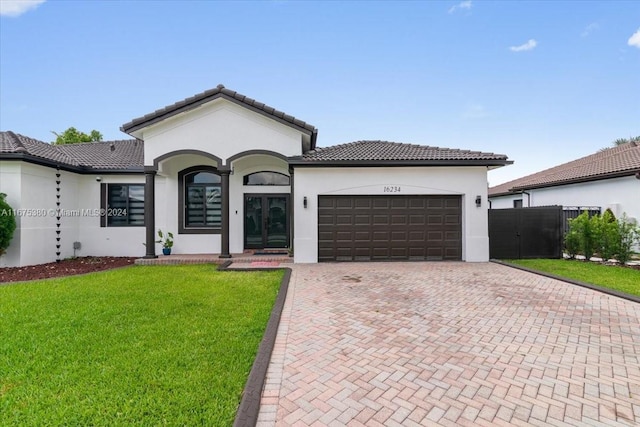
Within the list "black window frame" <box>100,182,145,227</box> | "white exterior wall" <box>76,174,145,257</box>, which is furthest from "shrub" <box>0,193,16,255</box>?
"black window frame" <box>100,182,145,227</box>

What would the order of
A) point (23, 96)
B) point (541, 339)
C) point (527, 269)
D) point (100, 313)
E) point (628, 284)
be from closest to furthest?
point (541, 339) < point (100, 313) < point (628, 284) < point (527, 269) < point (23, 96)

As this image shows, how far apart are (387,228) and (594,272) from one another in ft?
21.0

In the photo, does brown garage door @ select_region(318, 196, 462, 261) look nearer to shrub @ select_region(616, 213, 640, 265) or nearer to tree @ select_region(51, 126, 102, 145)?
shrub @ select_region(616, 213, 640, 265)

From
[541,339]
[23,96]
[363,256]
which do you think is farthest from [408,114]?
[23,96]

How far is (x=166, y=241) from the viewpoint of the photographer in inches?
457

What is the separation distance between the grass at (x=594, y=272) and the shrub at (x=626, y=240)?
807mm

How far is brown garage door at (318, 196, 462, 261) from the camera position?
1056 cm

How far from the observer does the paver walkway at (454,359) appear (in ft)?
8.54

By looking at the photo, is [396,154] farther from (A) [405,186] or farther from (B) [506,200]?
(B) [506,200]

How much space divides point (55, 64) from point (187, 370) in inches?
708

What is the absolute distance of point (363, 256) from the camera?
1055 cm

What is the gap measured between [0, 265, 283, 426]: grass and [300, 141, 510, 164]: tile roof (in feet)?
18.3

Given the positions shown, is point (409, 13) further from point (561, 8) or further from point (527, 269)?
point (527, 269)

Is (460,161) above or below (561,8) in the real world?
below
